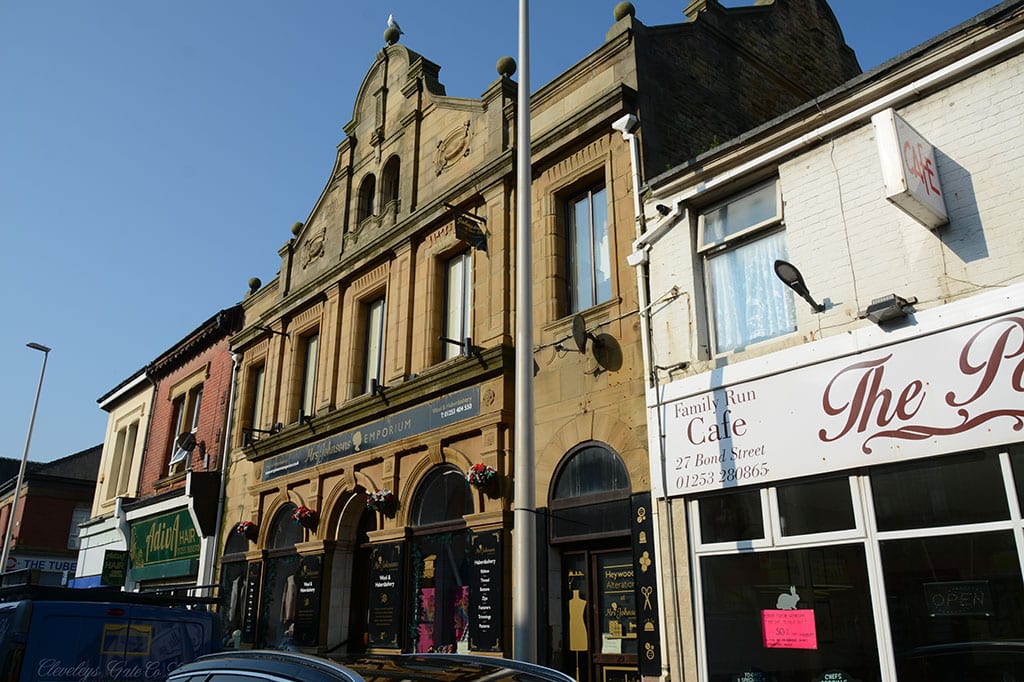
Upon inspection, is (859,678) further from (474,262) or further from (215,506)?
(215,506)

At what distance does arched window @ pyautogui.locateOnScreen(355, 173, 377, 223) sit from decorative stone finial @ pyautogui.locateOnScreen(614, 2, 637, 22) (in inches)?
311

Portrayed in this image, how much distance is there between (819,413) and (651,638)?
11.0 feet

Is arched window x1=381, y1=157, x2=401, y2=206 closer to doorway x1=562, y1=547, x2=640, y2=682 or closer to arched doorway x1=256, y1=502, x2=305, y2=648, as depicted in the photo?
arched doorway x1=256, y1=502, x2=305, y2=648

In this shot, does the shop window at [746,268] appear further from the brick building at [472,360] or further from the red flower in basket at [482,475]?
the red flower in basket at [482,475]

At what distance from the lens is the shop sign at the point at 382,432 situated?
13398 mm

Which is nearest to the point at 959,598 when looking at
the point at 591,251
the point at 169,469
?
the point at 591,251

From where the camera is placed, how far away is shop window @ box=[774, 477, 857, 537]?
27.1 feet

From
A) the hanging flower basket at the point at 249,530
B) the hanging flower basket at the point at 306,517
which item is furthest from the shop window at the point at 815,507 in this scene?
the hanging flower basket at the point at 249,530

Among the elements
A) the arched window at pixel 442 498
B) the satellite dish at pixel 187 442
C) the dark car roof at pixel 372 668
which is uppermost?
the satellite dish at pixel 187 442

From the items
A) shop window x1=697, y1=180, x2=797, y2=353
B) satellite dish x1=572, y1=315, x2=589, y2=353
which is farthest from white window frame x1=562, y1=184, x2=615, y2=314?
shop window x1=697, y1=180, x2=797, y2=353

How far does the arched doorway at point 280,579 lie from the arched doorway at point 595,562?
7.60 m

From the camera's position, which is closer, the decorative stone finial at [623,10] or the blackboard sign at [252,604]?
the decorative stone finial at [623,10]

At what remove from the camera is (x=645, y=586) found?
9766 millimetres

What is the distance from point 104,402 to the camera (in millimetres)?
31406
